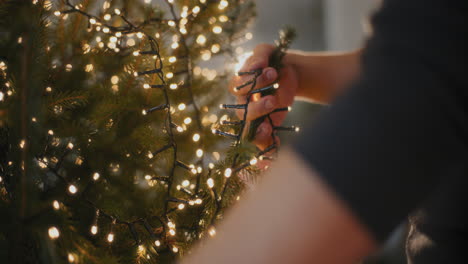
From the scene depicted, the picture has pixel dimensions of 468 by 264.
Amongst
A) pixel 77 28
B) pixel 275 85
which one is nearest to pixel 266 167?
pixel 275 85

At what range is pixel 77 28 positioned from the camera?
0.54 m

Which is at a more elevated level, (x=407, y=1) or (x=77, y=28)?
(x=407, y=1)

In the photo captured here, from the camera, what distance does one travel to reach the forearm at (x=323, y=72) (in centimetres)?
63

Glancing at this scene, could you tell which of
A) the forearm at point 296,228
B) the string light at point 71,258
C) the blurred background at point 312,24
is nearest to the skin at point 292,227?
the forearm at point 296,228

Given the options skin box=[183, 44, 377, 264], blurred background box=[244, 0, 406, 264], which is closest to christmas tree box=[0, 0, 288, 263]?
skin box=[183, 44, 377, 264]

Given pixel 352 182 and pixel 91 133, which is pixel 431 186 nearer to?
pixel 352 182

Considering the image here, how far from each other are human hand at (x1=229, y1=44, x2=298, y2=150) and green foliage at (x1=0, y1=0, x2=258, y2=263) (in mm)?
52

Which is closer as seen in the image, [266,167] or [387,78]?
[387,78]

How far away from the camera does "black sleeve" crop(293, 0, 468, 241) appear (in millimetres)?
200

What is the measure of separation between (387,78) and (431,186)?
0.07 m

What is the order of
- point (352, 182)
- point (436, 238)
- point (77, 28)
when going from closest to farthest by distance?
point (352, 182)
point (436, 238)
point (77, 28)

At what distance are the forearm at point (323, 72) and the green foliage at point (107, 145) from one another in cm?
16

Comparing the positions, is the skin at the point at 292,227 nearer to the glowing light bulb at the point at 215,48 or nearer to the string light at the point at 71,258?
the string light at the point at 71,258

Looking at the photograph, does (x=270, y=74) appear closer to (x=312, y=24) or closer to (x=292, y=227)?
(x=292, y=227)
